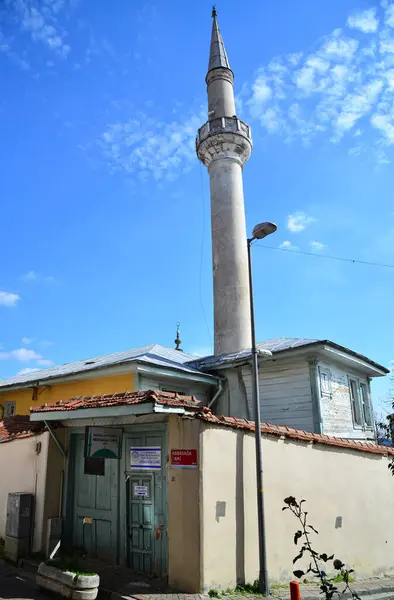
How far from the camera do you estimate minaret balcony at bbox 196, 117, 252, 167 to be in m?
19.0

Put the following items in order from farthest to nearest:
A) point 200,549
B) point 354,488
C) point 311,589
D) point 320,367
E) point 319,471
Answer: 1. point 320,367
2. point 354,488
3. point 319,471
4. point 311,589
5. point 200,549

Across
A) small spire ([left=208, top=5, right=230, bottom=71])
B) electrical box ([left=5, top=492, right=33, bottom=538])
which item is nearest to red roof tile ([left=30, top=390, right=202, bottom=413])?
electrical box ([left=5, top=492, right=33, bottom=538])

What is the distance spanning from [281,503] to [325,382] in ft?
18.5

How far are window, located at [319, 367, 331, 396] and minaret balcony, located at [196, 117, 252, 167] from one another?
10.3m

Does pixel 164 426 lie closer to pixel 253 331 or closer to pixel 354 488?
pixel 253 331

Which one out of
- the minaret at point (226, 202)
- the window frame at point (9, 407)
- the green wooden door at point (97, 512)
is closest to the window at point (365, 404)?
the minaret at point (226, 202)

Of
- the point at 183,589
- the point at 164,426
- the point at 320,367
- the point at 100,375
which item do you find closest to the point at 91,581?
the point at 183,589

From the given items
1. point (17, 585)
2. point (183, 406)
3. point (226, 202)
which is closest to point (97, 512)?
point (17, 585)

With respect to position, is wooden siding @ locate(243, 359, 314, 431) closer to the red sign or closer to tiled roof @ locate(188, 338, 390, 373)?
tiled roof @ locate(188, 338, 390, 373)

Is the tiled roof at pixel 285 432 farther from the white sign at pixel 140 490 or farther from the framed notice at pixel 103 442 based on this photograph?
the framed notice at pixel 103 442

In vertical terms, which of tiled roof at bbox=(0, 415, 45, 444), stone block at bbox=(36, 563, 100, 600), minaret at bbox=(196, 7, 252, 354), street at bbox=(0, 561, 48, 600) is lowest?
street at bbox=(0, 561, 48, 600)

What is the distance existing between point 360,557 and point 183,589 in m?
4.48

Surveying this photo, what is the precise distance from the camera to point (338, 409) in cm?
1339

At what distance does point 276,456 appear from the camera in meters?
8.09
